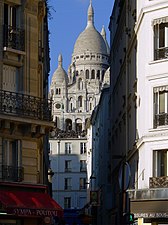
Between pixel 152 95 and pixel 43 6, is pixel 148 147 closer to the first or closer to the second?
pixel 152 95

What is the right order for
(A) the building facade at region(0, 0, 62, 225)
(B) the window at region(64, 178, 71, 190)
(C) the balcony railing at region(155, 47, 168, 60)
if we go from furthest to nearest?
(B) the window at region(64, 178, 71, 190)
(C) the balcony railing at region(155, 47, 168, 60)
(A) the building facade at region(0, 0, 62, 225)

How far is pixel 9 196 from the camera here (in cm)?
3130

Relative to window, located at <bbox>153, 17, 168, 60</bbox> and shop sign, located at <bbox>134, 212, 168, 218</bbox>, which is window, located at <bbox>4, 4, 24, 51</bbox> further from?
shop sign, located at <bbox>134, 212, 168, 218</bbox>

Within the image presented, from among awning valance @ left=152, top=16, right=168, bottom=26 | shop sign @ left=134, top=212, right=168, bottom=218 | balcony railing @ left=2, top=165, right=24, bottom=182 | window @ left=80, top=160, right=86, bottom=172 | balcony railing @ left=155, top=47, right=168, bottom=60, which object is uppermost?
awning valance @ left=152, top=16, right=168, bottom=26

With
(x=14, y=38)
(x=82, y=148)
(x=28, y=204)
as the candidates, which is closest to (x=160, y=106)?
(x=14, y=38)

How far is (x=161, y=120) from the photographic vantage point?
119ft

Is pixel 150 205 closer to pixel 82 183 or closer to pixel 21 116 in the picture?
pixel 21 116

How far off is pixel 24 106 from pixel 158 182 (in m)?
7.14

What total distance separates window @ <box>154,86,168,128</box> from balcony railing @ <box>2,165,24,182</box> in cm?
717

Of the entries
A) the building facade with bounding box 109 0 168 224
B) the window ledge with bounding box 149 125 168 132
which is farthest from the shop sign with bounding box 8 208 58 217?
the window ledge with bounding box 149 125 168 132

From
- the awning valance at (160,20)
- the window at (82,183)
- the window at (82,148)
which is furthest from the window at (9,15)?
the window at (82,148)

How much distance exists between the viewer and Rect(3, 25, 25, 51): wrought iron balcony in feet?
109

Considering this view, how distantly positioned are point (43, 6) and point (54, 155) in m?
107

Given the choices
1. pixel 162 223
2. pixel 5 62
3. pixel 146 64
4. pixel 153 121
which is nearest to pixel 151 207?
pixel 162 223
